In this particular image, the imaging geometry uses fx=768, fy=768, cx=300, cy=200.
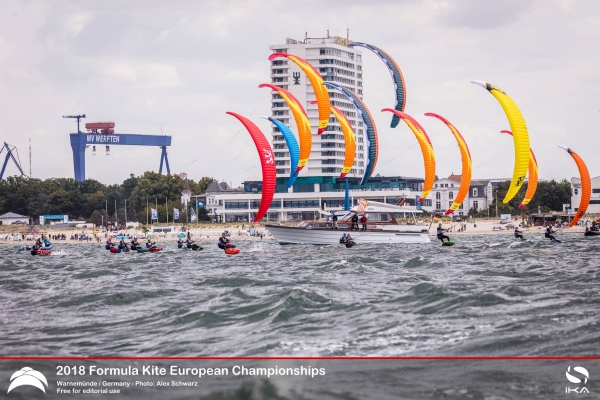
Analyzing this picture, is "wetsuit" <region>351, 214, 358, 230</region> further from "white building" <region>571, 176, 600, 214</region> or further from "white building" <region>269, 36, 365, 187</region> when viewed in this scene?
"white building" <region>269, 36, 365, 187</region>

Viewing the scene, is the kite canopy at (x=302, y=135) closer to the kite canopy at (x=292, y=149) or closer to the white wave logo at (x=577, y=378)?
the kite canopy at (x=292, y=149)

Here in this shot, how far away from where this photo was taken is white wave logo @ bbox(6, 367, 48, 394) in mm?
11602

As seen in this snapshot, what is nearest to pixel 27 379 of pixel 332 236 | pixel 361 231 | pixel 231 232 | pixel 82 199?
pixel 332 236

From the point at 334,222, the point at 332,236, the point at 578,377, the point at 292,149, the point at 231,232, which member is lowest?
the point at 231,232

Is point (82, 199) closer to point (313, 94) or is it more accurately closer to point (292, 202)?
point (292, 202)

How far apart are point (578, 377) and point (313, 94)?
12335 centimetres

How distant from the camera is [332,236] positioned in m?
53.4

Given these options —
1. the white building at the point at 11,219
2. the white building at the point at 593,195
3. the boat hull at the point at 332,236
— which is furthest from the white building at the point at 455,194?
the boat hull at the point at 332,236

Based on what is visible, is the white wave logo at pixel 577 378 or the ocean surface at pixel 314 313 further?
the ocean surface at pixel 314 313

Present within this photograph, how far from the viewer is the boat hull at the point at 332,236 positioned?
5347cm

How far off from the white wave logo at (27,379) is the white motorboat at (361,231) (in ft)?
135

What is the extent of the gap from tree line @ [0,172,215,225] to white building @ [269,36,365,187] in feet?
64.6

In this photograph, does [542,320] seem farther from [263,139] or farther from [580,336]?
[263,139]

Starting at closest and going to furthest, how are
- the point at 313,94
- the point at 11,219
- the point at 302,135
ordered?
the point at 302,135 < the point at 11,219 < the point at 313,94
